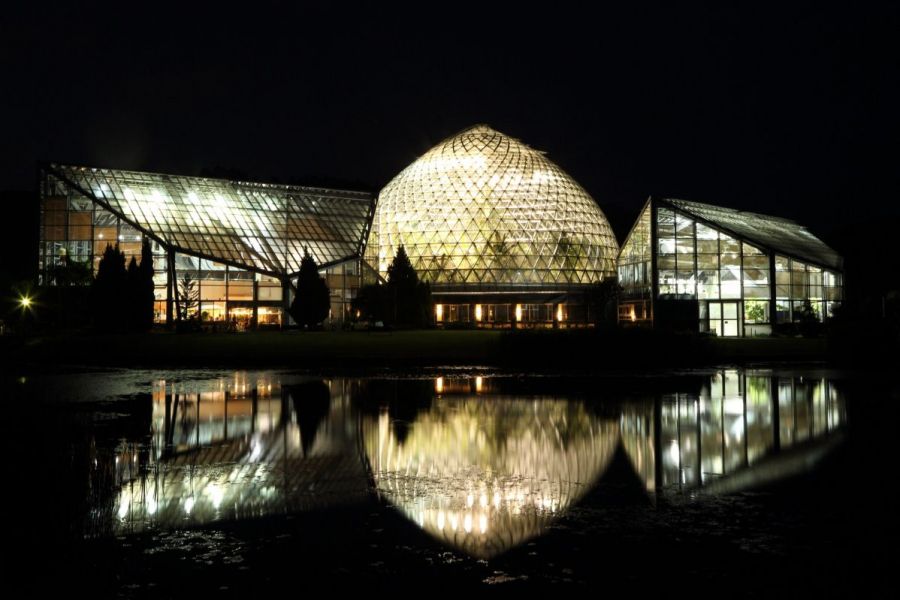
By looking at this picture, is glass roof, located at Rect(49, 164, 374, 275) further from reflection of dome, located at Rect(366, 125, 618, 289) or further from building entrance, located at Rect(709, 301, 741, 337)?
building entrance, located at Rect(709, 301, 741, 337)

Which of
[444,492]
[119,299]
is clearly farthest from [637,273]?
[444,492]

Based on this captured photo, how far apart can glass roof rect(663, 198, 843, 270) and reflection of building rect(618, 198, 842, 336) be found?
18 cm

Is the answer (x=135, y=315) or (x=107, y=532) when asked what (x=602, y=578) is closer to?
(x=107, y=532)

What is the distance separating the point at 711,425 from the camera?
17703mm

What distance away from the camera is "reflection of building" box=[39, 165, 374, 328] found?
2795 inches

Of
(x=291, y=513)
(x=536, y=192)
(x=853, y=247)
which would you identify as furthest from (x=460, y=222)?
(x=291, y=513)

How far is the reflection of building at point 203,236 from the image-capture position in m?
71.0

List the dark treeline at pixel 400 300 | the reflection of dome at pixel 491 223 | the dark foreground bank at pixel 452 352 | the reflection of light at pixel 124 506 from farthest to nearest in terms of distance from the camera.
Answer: the reflection of dome at pixel 491 223 → the dark treeline at pixel 400 300 → the dark foreground bank at pixel 452 352 → the reflection of light at pixel 124 506

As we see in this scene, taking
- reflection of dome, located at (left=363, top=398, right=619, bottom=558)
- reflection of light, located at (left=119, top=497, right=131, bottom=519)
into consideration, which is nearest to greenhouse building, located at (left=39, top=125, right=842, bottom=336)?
reflection of dome, located at (left=363, top=398, right=619, bottom=558)

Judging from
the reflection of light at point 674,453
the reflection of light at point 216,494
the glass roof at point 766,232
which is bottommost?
the reflection of light at point 216,494

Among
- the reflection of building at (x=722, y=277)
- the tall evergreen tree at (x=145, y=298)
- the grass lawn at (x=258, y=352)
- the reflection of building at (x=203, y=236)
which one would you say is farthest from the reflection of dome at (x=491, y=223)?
the grass lawn at (x=258, y=352)

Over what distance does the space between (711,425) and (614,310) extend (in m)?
58.8

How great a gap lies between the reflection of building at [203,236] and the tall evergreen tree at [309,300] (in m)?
10.3

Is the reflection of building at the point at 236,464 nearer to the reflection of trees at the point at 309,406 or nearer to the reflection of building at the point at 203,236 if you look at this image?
the reflection of trees at the point at 309,406
